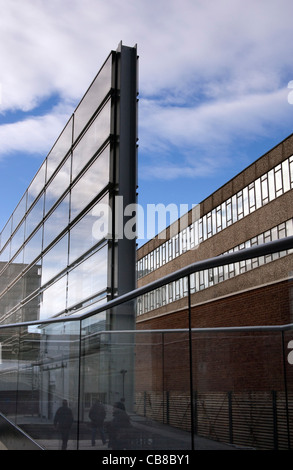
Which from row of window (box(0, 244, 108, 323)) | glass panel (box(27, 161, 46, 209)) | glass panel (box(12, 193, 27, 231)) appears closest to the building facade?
row of window (box(0, 244, 108, 323))

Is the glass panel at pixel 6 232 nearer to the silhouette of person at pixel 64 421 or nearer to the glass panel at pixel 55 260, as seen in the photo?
the glass panel at pixel 55 260

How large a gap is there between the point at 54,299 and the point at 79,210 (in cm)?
210

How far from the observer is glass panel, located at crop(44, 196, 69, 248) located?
10.6 meters

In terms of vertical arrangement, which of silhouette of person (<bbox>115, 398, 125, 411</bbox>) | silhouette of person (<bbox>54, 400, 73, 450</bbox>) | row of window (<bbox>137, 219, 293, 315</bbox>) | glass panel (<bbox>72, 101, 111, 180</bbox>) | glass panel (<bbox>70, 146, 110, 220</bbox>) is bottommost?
silhouette of person (<bbox>54, 400, 73, 450</bbox>)

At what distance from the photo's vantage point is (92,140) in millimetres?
9219

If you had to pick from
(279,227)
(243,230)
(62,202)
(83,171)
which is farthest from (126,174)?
(243,230)

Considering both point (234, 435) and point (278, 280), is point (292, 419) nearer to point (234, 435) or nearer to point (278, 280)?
point (234, 435)

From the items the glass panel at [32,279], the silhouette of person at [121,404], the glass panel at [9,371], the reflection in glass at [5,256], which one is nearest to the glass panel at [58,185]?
the glass panel at [32,279]

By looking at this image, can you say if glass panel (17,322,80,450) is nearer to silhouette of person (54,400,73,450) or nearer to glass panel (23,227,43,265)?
silhouette of person (54,400,73,450)

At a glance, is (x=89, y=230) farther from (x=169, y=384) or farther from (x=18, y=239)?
(x=18, y=239)

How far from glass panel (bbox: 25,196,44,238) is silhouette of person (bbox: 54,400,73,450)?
718 centimetres

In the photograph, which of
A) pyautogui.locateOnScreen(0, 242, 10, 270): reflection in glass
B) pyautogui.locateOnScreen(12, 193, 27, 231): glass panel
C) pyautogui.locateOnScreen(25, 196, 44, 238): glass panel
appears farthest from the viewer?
pyautogui.locateOnScreen(0, 242, 10, 270): reflection in glass

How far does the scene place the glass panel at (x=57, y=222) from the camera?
10622mm

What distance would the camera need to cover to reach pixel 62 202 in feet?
35.9
